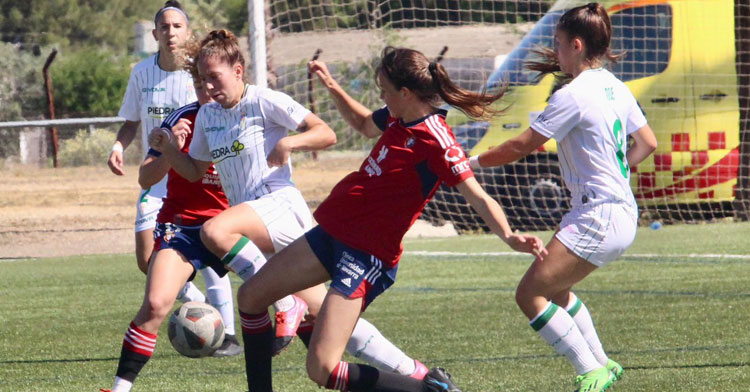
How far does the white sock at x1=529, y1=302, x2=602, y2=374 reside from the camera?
503cm

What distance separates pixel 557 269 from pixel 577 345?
1.15ft

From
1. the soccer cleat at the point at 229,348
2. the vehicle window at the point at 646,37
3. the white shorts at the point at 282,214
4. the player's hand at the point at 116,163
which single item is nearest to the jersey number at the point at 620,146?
the white shorts at the point at 282,214

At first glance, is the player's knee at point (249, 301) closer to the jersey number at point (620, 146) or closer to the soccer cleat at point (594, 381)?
the soccer cleat at point (594, 381)

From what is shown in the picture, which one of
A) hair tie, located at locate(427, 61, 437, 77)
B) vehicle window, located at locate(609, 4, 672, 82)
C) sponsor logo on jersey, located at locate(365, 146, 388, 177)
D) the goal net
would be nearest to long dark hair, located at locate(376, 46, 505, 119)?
hair tie, located at locate(427, 61, 437, 77)

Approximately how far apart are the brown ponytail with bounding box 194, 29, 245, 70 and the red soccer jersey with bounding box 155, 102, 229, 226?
1.13 ft

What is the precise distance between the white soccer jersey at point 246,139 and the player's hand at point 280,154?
1.41 ft

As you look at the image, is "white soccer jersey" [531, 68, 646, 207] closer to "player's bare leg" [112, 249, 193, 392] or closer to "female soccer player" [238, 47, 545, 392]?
"female soccer player" [238, 47, 545, 392]

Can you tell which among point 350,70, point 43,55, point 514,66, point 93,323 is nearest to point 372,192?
point 93,323

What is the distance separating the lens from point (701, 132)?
42.8ft

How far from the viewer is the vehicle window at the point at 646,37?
43.5ft

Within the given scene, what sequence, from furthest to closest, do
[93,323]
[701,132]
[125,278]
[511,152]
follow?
[701,132] < [125,278] < [93,323] < [511,152]

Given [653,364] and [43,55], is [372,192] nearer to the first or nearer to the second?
[653,364]

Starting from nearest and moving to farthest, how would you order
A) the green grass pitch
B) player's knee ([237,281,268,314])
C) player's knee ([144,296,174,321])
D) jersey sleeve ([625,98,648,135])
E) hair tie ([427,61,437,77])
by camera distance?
hair tie ([427,61,437,77]) < player's knee ([237,281,268,314]) < player's knee ([144,296,174,321]) < jersey sleeve ([625,98,648,135]) < the green grass pitch

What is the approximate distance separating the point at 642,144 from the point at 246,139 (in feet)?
5.99
